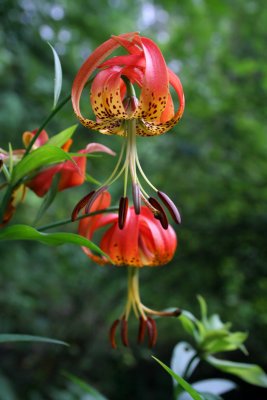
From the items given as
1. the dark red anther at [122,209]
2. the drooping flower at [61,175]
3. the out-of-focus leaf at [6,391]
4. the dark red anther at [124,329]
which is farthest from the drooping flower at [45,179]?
the out-of-focus leaf at [6,391]

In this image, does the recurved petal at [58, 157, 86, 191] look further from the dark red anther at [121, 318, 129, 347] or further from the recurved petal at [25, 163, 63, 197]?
the dark red anther at [121, 318, 129, 347]

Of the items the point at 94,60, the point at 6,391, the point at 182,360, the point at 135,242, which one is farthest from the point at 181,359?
the point at 6,391

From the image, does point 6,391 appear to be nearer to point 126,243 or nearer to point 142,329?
point 142,329

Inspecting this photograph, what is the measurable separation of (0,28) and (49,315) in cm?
190

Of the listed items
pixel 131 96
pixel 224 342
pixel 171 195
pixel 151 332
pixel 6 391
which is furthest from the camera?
pixel 171 195

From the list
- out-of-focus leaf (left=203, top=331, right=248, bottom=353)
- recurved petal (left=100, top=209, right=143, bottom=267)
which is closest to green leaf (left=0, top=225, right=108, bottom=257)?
recurved petal (left=100, top=209, right=143, bottom=267)

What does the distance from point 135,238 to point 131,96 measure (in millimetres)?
247

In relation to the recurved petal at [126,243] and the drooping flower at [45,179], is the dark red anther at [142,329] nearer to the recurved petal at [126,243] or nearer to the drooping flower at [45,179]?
the recurved petal at [126,243]

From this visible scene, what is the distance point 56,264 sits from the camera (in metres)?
2.82

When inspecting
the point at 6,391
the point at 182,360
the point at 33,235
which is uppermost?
the point at 33,235

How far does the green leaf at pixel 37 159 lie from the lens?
667 millimetres

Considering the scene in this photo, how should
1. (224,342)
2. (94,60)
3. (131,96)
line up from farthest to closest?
(224,342) → (131,96) → (94,60)

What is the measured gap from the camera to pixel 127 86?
2.28 feet

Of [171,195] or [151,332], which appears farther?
[171,195]
